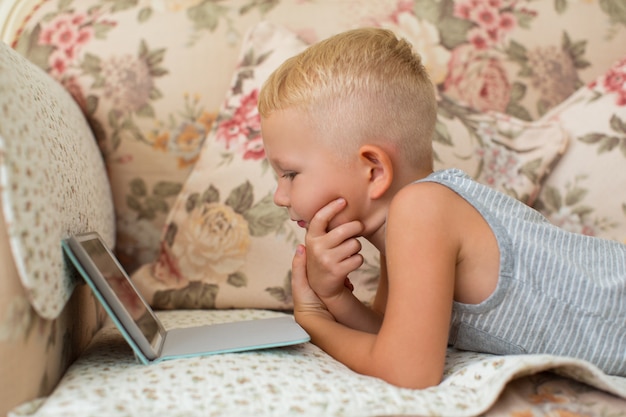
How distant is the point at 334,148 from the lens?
1.00 m

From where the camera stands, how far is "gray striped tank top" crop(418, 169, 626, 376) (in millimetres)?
943

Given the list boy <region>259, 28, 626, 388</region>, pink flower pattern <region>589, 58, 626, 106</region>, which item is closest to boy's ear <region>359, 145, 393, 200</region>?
boy <region>259, 28, 626, 388</region>

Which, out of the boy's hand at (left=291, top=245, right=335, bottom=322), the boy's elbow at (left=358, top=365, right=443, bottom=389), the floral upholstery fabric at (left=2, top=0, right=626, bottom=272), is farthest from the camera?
the floral upholstery fabric at (left=2, top=0, right=626, bottom=272)

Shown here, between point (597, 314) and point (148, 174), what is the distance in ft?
3.36

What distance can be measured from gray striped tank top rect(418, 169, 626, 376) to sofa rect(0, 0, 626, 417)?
68 mm

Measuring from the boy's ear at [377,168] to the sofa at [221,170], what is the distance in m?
0.26

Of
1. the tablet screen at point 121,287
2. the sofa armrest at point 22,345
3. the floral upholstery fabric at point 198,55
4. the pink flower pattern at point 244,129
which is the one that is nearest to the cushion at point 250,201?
the pink flower pattern at point 244,129

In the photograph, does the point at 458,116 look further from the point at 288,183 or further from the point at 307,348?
the point at 307,348

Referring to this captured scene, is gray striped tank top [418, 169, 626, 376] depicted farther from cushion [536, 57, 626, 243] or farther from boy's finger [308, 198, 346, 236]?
cushion [536, 57, 626, 243]

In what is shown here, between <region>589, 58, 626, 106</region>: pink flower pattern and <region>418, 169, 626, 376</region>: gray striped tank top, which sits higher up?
<region>589, 58, 626, 106</region>: pink flower pattern

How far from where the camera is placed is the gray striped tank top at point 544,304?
37.1 inches

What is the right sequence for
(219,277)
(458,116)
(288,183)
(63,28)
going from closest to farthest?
1. (288,183)
2. (219,277)
3. (458,116)
4. (63,28)

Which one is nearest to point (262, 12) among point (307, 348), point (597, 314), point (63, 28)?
point (63, 28)

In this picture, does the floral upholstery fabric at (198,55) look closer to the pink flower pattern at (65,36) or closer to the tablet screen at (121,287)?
the pink flower pattern at (65,36)
